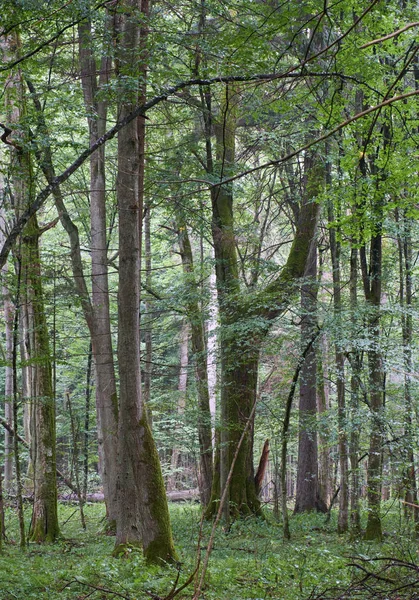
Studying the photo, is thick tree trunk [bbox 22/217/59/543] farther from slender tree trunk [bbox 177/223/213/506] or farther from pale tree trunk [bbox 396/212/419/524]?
pale tree trunk [bbox 396/212/419/524]

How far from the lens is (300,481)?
50.1 ft

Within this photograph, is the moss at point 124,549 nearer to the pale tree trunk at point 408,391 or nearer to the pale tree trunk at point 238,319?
the pale tree trunk at point 238,319

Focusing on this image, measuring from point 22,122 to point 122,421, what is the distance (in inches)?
159

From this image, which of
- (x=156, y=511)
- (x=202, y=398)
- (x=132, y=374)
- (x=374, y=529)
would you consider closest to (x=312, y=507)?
(x=202, y=398)

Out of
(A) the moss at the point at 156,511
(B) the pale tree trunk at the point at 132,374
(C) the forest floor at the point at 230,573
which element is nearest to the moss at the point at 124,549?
(B) the pale tree trunk at the point at 132,374

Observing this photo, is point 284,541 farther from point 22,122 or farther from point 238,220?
point 238,220

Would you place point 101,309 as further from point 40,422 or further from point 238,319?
point 238,319

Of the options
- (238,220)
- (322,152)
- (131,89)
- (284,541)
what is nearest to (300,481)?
(284,541)

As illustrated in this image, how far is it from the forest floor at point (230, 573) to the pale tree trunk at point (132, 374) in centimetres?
45

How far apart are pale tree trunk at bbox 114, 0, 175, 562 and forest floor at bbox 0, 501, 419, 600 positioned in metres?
0.45

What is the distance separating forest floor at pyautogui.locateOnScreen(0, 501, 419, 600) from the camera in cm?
490

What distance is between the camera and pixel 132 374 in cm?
682

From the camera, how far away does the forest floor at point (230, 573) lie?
4.90 m

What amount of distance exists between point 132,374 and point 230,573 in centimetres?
246
